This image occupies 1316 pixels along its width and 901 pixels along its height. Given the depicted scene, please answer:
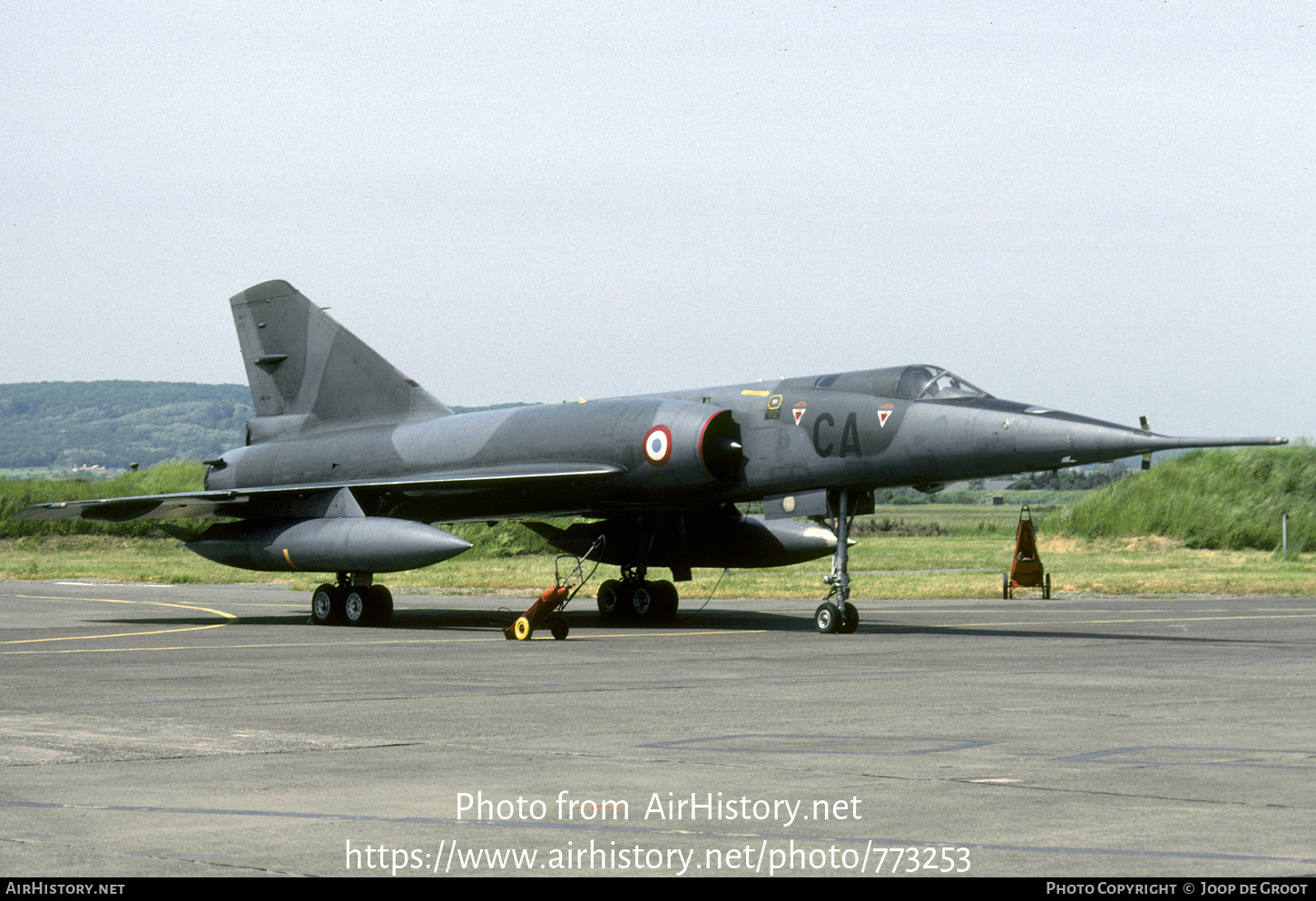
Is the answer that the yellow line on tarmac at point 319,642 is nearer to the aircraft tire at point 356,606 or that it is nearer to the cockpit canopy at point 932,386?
the aircraft tire at point 356,606

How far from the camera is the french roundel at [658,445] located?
67.7ft

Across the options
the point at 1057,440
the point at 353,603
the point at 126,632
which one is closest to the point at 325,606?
the point at 353,603

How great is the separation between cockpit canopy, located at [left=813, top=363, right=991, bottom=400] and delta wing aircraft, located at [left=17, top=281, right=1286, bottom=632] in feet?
0.09

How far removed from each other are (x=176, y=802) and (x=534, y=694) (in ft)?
17.1

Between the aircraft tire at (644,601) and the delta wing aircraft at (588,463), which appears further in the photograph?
the aircraft tire at (644,601)

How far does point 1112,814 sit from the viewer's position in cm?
656

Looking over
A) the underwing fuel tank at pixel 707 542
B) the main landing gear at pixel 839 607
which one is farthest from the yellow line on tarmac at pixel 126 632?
the main landing gear at pixel 839 607

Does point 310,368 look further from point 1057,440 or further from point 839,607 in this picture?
→ point 1057,440

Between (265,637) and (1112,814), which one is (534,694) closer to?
(1112,814)

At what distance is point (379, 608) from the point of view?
74.0 feet

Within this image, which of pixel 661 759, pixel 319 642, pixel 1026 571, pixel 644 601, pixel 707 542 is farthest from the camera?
pixel 1026 571

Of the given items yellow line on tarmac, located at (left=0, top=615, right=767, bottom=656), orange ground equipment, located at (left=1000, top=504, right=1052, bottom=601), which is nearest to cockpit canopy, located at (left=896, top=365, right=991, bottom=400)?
yellow line on tarmac, located at (left=0, top=615, right=767, bottom=656)

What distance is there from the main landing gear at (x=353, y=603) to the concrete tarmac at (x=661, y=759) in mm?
5016

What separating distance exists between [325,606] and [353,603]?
1.92ft
